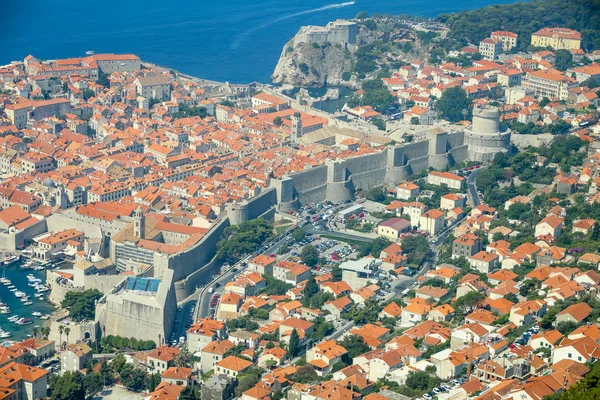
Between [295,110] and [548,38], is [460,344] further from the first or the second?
[548,38]

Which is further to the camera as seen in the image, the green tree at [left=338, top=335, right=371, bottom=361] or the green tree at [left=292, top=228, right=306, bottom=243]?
the green tree at [left=292, top=228, right=306, bottom=243]

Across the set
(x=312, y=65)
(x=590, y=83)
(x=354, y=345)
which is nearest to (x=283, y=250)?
(x=354, y=345)

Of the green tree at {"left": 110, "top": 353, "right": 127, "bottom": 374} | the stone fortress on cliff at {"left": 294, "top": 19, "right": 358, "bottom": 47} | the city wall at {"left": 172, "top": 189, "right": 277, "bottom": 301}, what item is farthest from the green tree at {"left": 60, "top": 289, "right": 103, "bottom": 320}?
the stone fortress on cliff at {"left": 294, "top": 19, "right": 358, "bottom": 47}

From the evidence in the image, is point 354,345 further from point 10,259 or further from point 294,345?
point 10,259

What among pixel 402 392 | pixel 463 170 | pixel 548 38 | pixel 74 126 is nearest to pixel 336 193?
pixel 463 170

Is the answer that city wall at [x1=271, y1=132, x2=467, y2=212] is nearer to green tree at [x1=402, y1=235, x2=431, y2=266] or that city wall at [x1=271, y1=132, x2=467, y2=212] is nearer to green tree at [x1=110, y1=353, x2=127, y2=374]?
green tree at [x1=402, y1=235, x2=431, y2=266]

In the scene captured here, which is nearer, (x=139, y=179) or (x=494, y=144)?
(x=139, y=179)
